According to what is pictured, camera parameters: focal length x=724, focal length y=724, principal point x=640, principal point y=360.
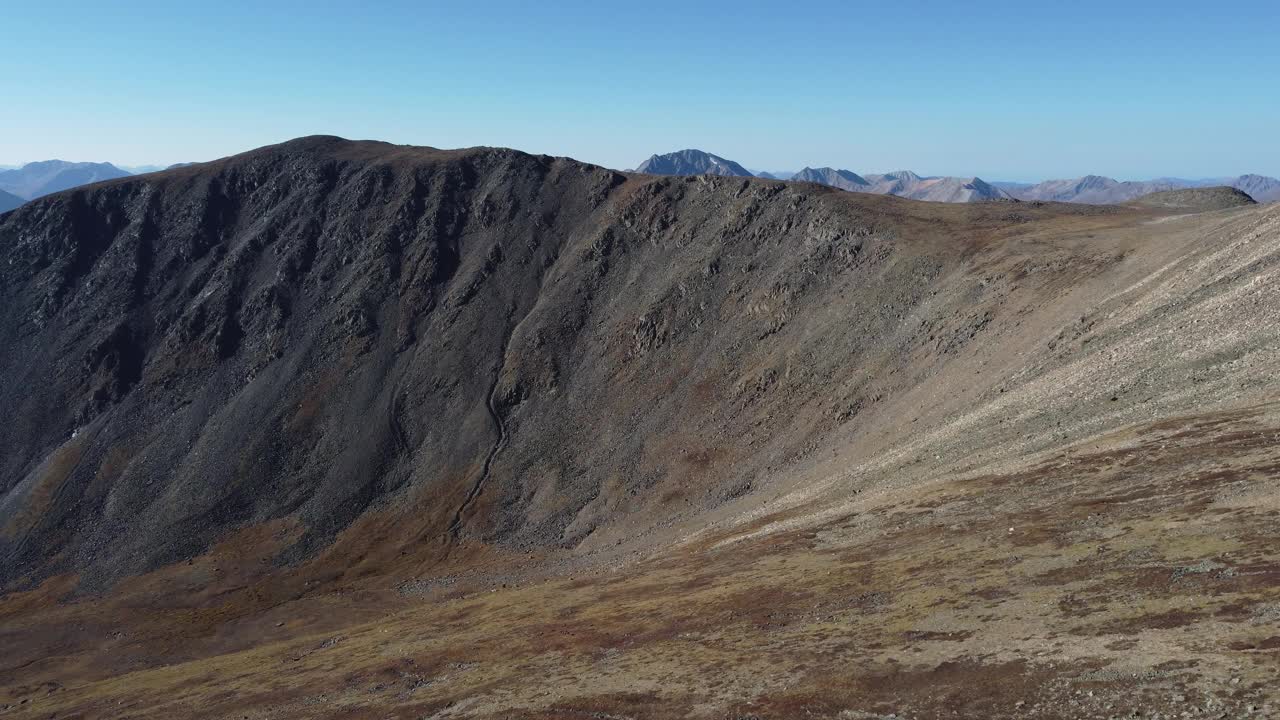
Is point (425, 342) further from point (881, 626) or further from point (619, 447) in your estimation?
point (881, 626)

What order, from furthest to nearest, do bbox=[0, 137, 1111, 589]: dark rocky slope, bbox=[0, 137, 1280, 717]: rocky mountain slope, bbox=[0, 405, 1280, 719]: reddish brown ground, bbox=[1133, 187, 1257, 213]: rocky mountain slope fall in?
bbox=[1133, 187, 1257, 213]: rocky mountain slope → bbox=[0, 137, 1111, 589]: dark rocky slope → bbox=[0, 137, 1280, 717]: rocky mountain slope → bbox=[0, 405, 1280, 719]: reddish brown ground

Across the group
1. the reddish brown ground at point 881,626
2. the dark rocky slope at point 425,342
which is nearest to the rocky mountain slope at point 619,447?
the reddish brown ground at point 881,626

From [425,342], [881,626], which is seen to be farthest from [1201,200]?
[425,342]

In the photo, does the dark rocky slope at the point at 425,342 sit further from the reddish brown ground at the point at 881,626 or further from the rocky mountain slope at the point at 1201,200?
the rocky mountain slope at the point at 1201,200

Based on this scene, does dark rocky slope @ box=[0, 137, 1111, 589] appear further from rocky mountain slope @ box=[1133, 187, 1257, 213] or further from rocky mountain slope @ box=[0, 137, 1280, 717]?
rocky mountain slope @ box=[1133, 187, 1257, 213]

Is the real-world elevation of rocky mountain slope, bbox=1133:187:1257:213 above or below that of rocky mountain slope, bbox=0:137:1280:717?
above

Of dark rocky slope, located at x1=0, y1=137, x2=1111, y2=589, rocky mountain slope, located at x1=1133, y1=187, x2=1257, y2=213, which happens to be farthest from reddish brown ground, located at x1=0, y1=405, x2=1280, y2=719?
rocky mountain slope, located at x1=1133, y1=187, x2=1257, y2=213

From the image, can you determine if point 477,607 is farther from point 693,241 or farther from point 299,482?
point 693,241

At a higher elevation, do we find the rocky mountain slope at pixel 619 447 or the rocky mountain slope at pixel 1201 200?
the rocky mountain slope at pixel 1201 200

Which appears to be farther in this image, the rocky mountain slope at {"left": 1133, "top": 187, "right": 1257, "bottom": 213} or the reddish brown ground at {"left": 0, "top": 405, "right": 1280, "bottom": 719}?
the rocky mountain slope at {"left": 1133, "top": 187, "right": 1257, "bottom": 213}

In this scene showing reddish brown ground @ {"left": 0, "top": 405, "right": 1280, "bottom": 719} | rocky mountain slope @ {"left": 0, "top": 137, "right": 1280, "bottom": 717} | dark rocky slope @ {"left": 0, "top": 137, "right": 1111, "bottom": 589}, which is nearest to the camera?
reddish brown ground @ {"left": 0, "top": 405, "right": 1280, "bottom": 719}
